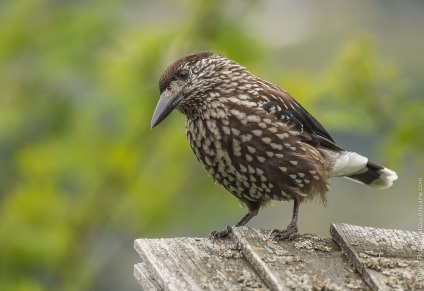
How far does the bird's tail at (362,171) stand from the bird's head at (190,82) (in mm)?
855

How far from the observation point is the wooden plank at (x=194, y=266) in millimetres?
3725

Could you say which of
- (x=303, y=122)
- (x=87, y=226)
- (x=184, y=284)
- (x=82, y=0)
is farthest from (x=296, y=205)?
(x=82, y=0)

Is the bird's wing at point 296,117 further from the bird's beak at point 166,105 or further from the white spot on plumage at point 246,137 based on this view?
the bird's beak at point 166,105

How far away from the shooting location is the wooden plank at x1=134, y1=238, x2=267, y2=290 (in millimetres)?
3725

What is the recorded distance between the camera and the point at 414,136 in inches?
237

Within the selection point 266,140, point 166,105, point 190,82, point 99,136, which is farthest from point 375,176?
point 99,136

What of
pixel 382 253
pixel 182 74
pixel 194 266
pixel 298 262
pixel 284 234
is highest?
pixel 182 74

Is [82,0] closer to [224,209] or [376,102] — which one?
[224,209]

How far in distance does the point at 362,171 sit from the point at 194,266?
2.48m

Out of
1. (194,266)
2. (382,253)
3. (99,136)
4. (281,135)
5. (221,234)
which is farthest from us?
(99,136)

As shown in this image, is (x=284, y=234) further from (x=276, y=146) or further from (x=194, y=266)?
(x=276, y=146)

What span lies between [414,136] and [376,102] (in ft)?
1.21

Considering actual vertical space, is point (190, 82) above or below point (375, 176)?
above

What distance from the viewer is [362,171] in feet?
20.2
